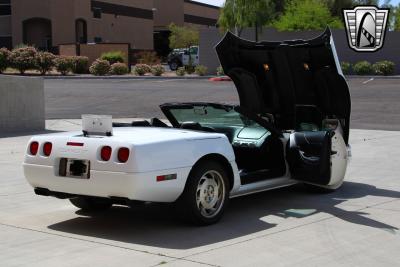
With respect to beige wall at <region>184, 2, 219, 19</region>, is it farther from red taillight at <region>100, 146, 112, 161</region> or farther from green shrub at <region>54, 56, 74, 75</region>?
red taillight at <region>100, 146, 112, 161</region>

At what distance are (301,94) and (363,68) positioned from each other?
112 feet

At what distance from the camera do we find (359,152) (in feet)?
41.2

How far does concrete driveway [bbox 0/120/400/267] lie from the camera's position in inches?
228

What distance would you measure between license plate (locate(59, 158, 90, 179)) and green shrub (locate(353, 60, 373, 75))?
36.9 metres

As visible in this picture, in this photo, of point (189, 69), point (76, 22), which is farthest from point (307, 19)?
point (76, 22)

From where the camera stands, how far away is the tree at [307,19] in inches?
1811

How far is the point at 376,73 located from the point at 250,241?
37074 mm

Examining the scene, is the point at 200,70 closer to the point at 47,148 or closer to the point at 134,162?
the point at 47,148

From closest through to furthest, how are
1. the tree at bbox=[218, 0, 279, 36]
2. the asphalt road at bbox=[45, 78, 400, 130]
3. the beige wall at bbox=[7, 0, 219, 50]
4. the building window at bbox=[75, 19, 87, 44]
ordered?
the asphalt road at bbox=[45, 78, 400, 130] < the tree at bbox=[218, 0, 279, 36] < the beige wall at bbox=[7, 0, 219, 50] < the building window at bbox=[75, 19, 87, 44]

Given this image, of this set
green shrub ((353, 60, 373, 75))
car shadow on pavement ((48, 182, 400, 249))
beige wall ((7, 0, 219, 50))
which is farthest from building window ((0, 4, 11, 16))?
car shadow on pavement ((48, 182, 400, 249))

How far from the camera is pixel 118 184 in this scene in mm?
6316

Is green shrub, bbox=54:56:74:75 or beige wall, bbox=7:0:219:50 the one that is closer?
green shrub, bbox=54:56:74:75

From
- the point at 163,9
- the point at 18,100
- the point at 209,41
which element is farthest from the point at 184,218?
the point at 163,9

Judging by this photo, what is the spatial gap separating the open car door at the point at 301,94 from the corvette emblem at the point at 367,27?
21.5 metres
